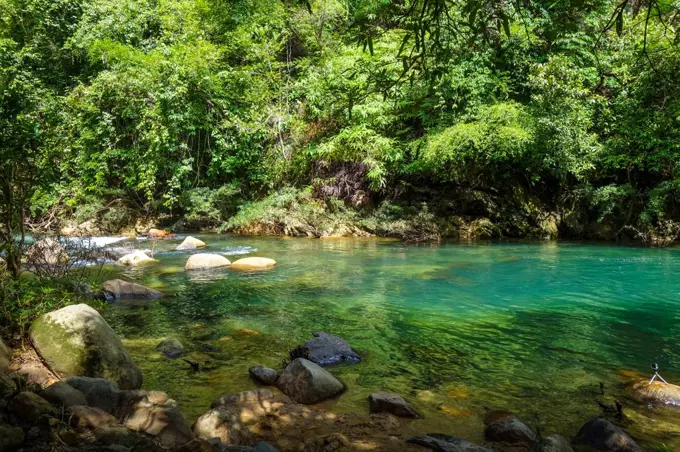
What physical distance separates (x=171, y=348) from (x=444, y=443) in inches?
135

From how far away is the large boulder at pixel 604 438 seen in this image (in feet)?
10.8

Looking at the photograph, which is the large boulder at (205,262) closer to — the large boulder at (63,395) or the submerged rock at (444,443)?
the large boulder at (63,395)

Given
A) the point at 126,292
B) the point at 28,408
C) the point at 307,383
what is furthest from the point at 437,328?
the point at 126,292

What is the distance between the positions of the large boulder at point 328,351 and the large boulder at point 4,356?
2730mm

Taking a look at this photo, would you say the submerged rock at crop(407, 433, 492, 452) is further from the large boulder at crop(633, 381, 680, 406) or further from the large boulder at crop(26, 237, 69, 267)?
the large boulder at crop(26, 237, 69, 267)

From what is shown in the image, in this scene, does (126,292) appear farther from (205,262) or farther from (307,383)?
(307,383)

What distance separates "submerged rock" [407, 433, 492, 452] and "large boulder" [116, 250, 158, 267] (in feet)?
32.0

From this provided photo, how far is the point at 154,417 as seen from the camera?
128 inches

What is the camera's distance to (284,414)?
3807 mm

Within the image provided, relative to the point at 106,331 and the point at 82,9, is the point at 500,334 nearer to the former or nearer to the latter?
the point at 106,331

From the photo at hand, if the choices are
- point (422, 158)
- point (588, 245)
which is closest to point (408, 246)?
point (422, 158)

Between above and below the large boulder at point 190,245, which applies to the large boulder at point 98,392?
below

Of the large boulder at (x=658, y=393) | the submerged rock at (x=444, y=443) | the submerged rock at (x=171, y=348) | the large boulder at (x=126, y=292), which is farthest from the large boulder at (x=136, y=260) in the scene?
the large boulder at (x=658, y=393)

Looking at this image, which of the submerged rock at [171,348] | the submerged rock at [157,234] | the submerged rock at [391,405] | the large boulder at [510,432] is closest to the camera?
the large boulder at [510,432]
